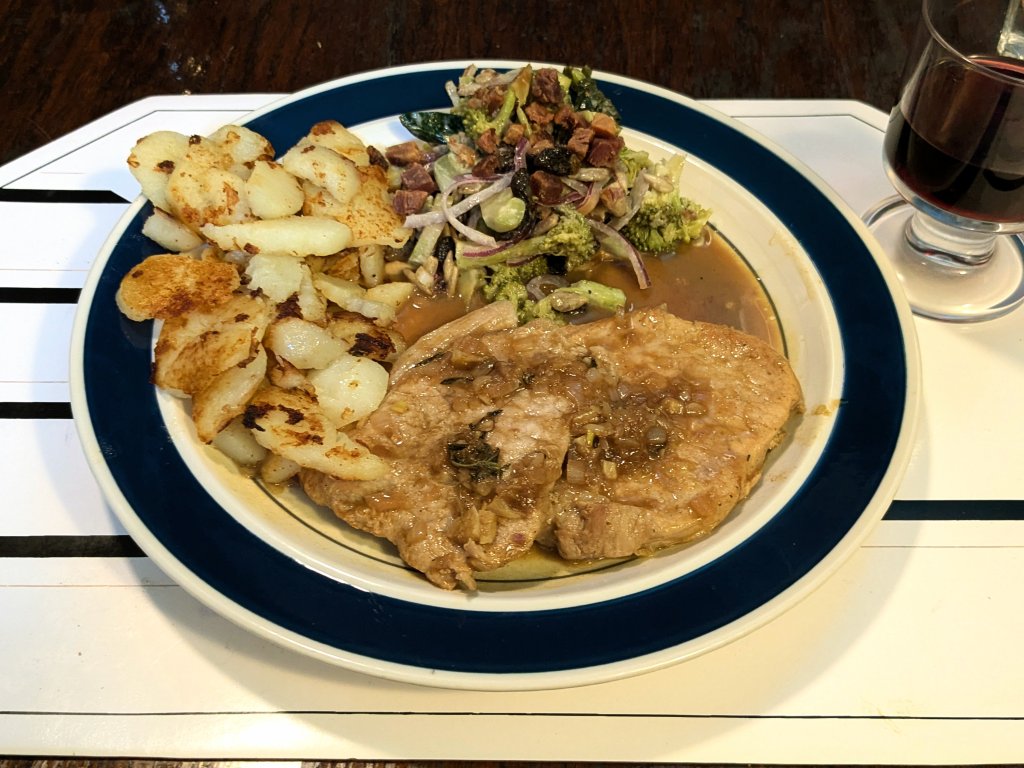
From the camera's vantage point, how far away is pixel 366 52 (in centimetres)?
472

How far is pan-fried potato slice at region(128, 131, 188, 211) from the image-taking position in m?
2.91

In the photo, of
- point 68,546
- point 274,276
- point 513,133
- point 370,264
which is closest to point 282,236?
point 274,276

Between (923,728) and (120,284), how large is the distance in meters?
2.97

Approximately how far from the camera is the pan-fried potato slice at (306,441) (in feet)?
7.72

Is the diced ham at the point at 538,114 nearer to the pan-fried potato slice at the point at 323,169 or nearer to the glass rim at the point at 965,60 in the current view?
the pan-fried potato slice at the point at 323,169

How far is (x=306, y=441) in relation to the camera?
7.74ft

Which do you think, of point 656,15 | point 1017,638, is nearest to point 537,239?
point 1017,638

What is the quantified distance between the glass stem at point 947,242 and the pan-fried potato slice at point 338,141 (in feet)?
7.94

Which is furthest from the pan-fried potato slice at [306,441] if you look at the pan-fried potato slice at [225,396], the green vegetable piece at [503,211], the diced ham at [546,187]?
the diced ham at [546,187]

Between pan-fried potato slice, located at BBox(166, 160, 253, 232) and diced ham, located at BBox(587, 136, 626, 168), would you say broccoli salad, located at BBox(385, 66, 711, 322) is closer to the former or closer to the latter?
diced ham, located at BBox(587, 136, 626, 168)

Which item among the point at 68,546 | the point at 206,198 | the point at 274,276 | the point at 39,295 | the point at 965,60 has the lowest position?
the point at 68,546

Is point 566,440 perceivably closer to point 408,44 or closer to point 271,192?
point 271,192

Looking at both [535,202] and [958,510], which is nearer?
[958,510]

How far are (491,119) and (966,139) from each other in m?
1.89
